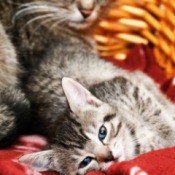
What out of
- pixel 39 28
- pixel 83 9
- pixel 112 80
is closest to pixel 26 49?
pixel 39 28

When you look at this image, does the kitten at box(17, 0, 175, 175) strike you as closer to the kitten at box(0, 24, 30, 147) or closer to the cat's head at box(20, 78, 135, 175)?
the cat's head at box(20, 78, 135, 175)

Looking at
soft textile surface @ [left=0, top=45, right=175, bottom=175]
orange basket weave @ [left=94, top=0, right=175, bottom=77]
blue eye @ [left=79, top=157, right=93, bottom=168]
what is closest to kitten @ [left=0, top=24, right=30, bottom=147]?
soft textile surface @ [left=0, top=45, right=175, bottom=175]

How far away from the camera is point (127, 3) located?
2.56 m

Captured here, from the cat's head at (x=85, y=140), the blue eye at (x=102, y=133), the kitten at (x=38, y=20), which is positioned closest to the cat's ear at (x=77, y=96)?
the cat's head at (x=85, y=140)

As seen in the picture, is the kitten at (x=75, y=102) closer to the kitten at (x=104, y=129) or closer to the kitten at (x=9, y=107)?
the kitten at (x=104, y=129)

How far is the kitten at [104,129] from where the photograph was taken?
1573 millimetres

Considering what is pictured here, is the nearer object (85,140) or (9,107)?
(85,140)

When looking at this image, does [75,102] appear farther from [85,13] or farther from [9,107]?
[85,13]

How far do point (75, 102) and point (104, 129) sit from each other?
0.17 metres

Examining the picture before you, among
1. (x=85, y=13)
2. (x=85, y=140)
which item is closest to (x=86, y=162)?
(x=85, y=140)

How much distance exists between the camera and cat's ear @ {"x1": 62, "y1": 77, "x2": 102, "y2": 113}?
65.4 inches

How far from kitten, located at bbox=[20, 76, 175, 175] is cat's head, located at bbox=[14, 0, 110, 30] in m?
0.50

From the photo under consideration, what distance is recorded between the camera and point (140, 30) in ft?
8.54

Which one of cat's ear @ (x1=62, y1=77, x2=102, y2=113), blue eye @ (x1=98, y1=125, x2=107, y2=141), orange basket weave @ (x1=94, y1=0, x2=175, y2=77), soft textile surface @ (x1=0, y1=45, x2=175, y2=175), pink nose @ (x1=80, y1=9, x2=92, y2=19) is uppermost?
pink nose @ (x1=80, y1=9, x2=92, y2=19)
